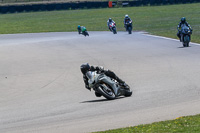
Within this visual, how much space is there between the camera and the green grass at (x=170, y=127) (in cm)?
816

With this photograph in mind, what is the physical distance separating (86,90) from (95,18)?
40920mm

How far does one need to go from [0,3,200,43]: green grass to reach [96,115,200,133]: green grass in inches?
1196

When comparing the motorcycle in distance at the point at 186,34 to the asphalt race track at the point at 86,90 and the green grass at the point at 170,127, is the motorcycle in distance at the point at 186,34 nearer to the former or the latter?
the asphalt race track at the point at 86,90

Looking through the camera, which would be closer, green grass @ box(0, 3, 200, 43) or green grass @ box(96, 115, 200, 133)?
green grass @ box(96, 115, 200, 133)

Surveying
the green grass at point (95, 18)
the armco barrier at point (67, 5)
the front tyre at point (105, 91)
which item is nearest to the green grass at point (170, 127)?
the front tyre at point (105, 91)

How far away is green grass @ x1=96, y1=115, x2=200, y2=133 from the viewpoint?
8.16 metres

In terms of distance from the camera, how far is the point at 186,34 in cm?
2500

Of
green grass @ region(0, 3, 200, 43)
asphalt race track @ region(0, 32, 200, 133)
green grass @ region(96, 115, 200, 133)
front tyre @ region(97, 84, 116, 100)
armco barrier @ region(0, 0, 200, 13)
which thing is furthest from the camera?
armco barrier @ region(0, 0, 200, 13)

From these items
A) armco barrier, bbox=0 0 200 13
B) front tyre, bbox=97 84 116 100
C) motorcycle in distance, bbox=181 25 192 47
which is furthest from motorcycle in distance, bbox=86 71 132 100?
armco barrier, bbox=0 0 200 13

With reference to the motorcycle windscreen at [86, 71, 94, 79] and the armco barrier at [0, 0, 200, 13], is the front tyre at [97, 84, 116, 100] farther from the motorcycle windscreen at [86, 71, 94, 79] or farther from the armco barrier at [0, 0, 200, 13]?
the armco barrier at [0, 0, 200, 13]

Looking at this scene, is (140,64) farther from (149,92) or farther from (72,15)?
(72,15)

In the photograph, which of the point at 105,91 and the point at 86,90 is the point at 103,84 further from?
the point at 86,90

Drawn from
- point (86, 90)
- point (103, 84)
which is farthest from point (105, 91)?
point (86, 90)

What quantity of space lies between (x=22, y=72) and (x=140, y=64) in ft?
15.0
